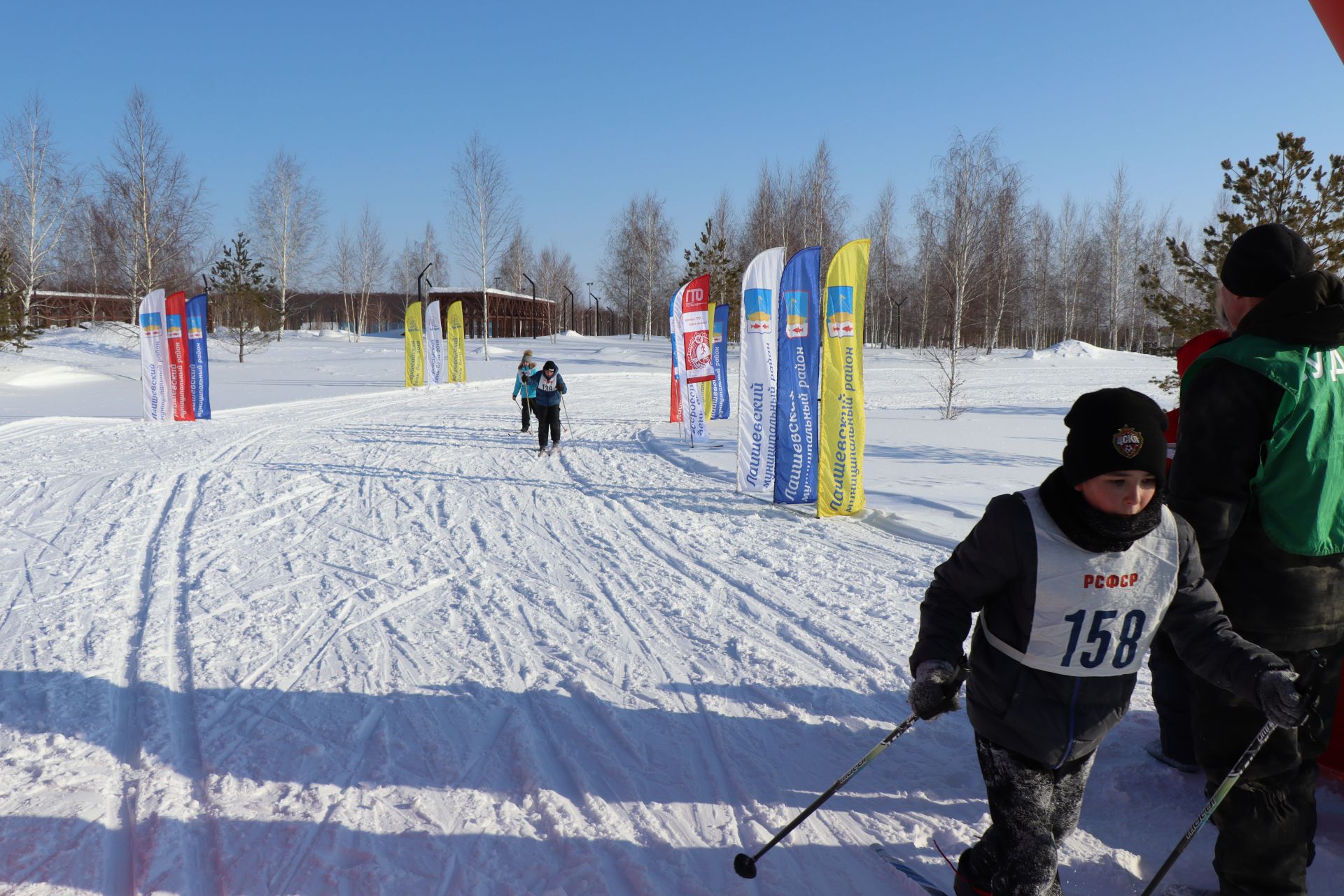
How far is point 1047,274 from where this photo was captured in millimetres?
55188

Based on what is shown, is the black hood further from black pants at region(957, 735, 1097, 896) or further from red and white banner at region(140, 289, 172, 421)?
red and white banner at region(140, 289, 172, 421)

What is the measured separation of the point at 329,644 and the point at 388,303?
256ft

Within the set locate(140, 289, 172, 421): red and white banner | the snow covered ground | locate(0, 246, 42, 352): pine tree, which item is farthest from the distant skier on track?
locate(0, 246, 42, 352): pine tree

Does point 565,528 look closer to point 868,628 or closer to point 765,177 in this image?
point 868,628

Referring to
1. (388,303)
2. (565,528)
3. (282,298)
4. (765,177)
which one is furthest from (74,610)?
(388,303)

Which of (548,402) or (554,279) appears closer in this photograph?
(548,402)

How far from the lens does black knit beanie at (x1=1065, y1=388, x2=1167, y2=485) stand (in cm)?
182

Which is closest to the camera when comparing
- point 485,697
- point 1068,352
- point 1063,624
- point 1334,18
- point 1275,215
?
point 1063,624

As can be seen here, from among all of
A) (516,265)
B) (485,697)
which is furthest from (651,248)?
(485,697)

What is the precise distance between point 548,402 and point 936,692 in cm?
1002

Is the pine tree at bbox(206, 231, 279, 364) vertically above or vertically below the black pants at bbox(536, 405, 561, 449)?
above

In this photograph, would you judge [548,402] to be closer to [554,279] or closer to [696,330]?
[696,330]

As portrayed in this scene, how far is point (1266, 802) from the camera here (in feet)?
6.81

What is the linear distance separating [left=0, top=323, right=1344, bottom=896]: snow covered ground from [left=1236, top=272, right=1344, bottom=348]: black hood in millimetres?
1685
